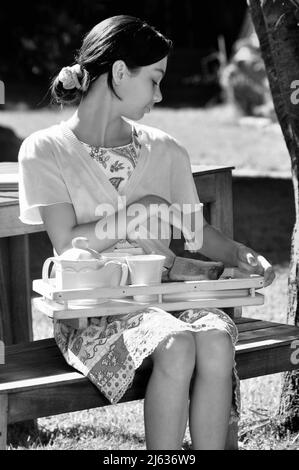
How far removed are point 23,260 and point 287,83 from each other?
1.17m

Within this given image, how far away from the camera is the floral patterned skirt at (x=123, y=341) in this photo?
100 inches

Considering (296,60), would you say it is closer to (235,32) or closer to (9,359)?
(9,359)

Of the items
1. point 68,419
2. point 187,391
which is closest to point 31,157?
point 187,391

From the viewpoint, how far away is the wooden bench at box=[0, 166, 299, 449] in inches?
99.0

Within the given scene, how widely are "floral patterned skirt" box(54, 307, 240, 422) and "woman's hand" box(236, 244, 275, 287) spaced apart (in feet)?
0.65

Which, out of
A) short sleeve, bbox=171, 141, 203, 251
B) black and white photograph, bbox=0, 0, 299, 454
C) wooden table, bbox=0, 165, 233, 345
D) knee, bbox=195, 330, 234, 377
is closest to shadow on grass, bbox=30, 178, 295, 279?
wooden table, bbox=0, 165, 233, 345

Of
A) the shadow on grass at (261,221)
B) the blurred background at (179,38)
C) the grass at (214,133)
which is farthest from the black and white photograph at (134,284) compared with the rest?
the blurred background at (179,38)

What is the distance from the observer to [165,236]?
9.66 ft

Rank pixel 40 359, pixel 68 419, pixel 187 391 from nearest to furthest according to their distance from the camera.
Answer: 1. pixel 187 391
2. pixel 40 359
3. pixel 68 419

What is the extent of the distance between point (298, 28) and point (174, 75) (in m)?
10.9

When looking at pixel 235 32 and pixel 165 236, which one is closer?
pixel 165 236

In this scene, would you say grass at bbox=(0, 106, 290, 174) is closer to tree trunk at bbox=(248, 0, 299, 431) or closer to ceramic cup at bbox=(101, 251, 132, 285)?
tree trunk at bbox=(248, 0, 299, 431)

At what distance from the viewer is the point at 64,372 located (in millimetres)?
2646

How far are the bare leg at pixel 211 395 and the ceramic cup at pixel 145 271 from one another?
0.24 m
